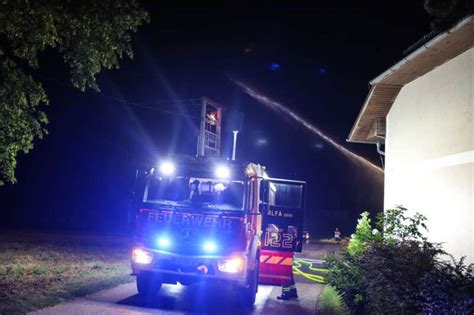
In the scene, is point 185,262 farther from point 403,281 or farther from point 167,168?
point 403,281

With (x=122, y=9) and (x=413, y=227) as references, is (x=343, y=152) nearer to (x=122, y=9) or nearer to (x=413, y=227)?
(x=413, y=227)

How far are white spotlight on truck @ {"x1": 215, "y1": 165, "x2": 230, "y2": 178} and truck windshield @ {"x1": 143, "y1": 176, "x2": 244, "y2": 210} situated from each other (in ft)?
0.34

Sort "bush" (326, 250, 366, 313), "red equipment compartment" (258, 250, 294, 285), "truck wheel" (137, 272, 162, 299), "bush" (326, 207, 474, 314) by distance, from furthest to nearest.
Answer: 1. "red equipment compartment" (258, 250, 294, 285)
2. "truck wheel" (137, 272, 162, 299)
3. "bush" (326, 250, 366, 313)
4. "bush" (326, 207, 474, 314)

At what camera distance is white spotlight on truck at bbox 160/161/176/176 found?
857cm

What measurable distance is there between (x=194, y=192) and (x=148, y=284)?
6.65 ft

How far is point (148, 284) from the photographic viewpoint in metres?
8.52

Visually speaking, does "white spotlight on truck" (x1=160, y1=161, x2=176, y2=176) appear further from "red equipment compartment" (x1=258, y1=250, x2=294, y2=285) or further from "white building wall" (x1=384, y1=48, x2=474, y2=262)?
"white building wall" (x1=384, y1=48, x2=474, y2=262)

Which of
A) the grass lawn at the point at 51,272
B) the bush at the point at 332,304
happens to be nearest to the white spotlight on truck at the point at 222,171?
the bush at the point at 332,304

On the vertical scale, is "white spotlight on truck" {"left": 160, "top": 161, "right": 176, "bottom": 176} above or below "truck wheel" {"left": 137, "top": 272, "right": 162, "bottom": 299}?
above

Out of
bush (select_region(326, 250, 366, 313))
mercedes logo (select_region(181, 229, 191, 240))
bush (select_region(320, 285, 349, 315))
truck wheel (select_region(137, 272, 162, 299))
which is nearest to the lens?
bush (select_region(326, 250, 366, 313))

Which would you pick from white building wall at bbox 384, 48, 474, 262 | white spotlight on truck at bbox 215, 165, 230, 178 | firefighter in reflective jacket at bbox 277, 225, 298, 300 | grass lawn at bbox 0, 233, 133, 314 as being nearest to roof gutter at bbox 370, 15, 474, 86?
white building wall at bbox 384, 48, 474, 262

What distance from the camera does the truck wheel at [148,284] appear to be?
26.4 ft

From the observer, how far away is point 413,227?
853 centimetres

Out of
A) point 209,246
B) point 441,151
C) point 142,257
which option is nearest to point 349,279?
point 209,246
